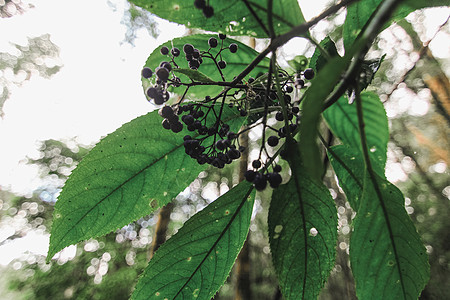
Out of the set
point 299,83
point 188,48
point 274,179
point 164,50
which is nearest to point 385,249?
point 274,179

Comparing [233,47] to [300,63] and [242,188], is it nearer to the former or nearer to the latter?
[300,63]

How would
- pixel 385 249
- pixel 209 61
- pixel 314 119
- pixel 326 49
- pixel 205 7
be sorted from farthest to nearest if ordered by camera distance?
pixel 209 61
pixel 326 49
pixel 385 249
pixel 205 7
pixel 314 119

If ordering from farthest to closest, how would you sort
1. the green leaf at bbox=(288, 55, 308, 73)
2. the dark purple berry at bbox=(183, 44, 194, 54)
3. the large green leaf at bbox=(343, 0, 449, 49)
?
the green leaf at bbox=(288, 55, 308, 73) < the dark purple berry at bbox=(183, 44, 194, 54) < the large green leaf at bbox=(343, 0, 449, 49)

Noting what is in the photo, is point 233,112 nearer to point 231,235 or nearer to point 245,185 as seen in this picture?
point 245,185

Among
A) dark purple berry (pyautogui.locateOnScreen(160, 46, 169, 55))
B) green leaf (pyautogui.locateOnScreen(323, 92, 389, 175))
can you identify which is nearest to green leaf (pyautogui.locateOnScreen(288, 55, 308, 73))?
green leaf (pyautogui.locateOnScreen(323, 92, 389, 175))

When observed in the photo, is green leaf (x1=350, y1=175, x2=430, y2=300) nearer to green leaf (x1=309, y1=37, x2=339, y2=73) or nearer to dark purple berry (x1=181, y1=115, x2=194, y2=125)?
green leaf (x1=309, y1=37, x2=339, y2=73)

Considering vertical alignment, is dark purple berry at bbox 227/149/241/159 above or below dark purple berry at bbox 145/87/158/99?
below

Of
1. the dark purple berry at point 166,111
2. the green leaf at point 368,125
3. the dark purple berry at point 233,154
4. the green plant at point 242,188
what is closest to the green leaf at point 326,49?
the green plant at point 242,188
